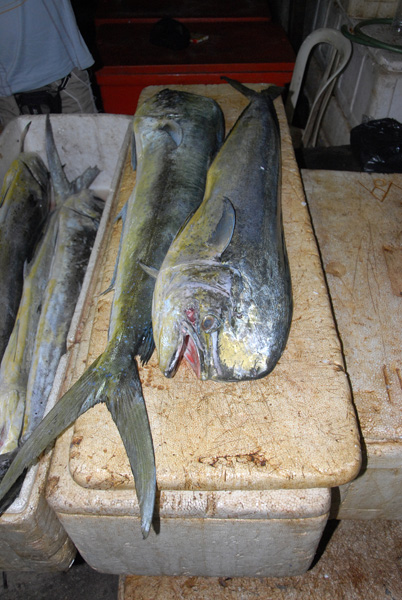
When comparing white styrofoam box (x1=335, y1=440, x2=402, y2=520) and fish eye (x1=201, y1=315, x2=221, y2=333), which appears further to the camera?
white styrofoam box (x1=335, y1=440, x2=402, y2=520)

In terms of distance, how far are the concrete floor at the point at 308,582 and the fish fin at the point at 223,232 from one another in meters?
1.78

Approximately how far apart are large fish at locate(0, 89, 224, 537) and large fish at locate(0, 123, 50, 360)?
3.35ft

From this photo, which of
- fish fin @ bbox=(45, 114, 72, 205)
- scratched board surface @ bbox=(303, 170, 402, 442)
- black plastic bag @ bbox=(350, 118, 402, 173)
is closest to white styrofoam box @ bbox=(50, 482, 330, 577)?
scratched board surface @ bbox=(303, 170, 402, 442)

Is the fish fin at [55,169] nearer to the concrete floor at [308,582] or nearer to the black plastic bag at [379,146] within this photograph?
the black plastic bag at [379,146]

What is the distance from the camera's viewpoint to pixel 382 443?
1.60 metres

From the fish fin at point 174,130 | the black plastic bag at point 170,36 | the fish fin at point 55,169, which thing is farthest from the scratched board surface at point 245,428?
the black plastic bag at point 170,36

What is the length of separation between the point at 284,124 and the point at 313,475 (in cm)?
254

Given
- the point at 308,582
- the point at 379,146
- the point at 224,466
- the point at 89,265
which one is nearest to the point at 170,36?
the point at 379,146

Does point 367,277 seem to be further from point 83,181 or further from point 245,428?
point 83,181

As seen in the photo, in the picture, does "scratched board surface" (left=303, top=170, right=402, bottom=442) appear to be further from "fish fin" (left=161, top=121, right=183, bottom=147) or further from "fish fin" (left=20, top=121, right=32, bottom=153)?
"fish fin" (left=20, top=121, right=32, bottom=153)

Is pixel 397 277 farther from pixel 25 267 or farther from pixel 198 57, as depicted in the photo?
pixel 198 57

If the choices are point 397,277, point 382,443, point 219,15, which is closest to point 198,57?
point 219,15

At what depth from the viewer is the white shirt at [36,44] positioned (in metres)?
3.54

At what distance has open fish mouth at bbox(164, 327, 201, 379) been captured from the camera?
5.01 feet
